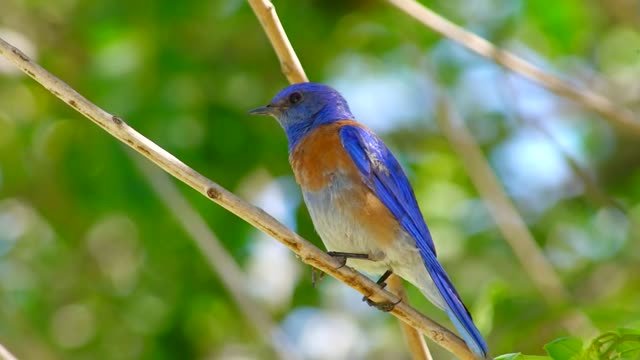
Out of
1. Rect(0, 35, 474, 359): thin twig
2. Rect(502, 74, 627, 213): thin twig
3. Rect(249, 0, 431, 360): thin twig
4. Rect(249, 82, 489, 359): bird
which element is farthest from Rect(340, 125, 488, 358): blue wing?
Rect(502, 74, 627, 213): thin twig

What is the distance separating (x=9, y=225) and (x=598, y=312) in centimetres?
458

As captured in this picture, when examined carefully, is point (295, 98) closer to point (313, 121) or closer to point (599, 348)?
point (313, 121)

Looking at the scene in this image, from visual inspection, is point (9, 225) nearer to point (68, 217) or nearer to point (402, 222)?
point (68, 217)

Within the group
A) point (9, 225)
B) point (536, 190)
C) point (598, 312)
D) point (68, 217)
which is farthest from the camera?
point (536, 190)

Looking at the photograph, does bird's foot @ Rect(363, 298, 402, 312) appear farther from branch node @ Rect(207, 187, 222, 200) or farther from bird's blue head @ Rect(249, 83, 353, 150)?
bird's blue head @ Rect(249, 83, 353, 150)

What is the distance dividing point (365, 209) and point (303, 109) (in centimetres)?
94

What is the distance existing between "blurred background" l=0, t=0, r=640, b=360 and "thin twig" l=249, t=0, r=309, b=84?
166 centimetres

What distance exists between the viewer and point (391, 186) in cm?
493

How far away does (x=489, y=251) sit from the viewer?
7.43 meters

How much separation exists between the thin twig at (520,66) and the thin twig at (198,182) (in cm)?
172

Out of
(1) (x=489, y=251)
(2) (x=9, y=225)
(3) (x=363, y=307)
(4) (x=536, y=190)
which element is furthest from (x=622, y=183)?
(2) (x=9, y=225)

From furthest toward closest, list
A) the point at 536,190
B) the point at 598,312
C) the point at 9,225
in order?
the point at 536,190 < the point at 9,225 < the point at 598,312

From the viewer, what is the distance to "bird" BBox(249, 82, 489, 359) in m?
4.71

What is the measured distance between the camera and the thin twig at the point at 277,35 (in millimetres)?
4156
